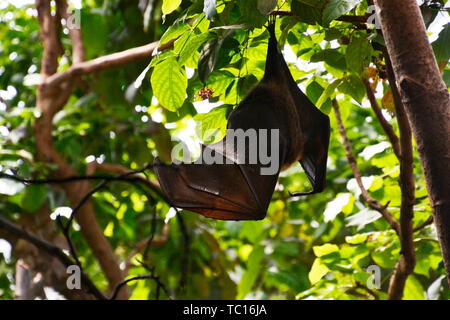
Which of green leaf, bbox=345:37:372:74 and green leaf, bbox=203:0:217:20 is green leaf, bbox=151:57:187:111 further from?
green leaf, bbox=345:37:372:74

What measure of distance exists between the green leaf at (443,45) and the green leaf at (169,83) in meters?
0.67

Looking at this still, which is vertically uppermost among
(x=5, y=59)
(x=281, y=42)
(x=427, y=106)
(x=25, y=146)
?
(x=5, y=59)

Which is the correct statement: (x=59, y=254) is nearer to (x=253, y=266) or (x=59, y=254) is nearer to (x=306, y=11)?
(x=306, y=11)

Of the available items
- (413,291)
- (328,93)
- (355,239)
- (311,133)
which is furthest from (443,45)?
(413,291)

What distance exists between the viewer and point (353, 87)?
1.65 metres

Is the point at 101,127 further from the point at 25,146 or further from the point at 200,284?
the point at 200,284

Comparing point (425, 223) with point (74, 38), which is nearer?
point (425, 223)

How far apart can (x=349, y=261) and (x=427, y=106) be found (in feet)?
4.17

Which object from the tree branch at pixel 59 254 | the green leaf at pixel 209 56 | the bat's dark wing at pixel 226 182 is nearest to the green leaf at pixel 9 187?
the tree branch at pixel 59 254

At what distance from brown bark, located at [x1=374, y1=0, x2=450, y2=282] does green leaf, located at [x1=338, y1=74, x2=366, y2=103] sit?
18.7 inches

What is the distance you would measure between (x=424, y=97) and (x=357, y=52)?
419 millimetres

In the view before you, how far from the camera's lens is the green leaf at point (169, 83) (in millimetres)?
1428
